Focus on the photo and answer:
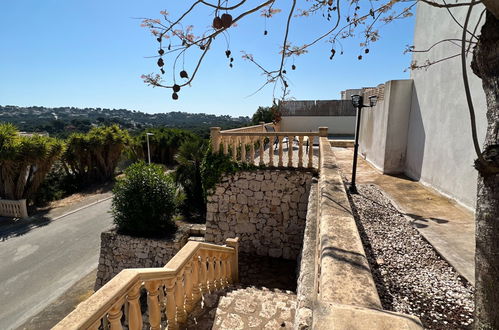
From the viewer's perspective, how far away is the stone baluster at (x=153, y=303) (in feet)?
7.22

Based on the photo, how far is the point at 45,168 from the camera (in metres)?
12.4

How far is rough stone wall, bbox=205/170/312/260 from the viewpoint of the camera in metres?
6.48

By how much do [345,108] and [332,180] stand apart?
54.6ft

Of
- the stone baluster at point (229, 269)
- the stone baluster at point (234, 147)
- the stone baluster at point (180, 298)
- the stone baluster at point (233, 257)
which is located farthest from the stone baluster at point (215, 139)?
the stone baluster at point (180, 298)

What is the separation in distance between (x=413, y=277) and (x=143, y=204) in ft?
22.4

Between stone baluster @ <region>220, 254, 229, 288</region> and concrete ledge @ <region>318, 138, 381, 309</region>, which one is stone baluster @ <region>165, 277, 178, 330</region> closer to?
concrete ledge @ <region>318, 138, 381, 309</region>

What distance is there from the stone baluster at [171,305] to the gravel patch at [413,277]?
1.91 metres

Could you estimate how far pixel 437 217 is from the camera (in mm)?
4148

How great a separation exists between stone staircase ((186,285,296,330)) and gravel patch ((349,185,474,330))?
1296mm

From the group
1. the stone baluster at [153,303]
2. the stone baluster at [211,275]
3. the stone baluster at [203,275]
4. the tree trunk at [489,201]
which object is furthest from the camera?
the stone baluster at [211,275]

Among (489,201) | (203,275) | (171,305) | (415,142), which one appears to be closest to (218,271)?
(203,275)

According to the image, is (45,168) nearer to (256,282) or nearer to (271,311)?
(256,282)

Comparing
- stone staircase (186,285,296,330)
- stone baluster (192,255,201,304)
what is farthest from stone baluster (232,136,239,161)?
stone baluster (192,255,201,304)

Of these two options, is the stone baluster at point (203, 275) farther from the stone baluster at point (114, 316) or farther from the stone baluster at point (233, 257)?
the stone baluster at point (114, 316)
